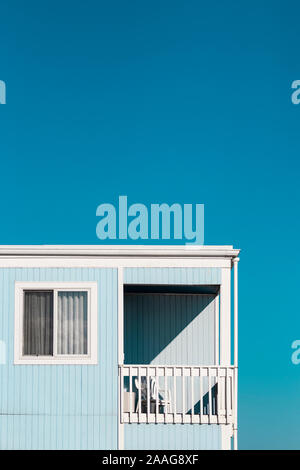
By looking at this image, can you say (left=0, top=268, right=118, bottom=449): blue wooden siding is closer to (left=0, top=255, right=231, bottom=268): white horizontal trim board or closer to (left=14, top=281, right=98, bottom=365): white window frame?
(left=14, top=281, right=98, bottom=365): white window frame

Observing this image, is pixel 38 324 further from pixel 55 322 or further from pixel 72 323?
pixel 72 323

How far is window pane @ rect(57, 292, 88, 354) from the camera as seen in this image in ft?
37.2

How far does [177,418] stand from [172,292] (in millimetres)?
3230

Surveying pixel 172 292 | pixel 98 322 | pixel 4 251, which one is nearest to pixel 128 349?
pixel 172 292

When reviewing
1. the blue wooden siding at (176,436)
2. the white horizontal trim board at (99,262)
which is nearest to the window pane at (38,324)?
the white horizontal trim board at (99,262)

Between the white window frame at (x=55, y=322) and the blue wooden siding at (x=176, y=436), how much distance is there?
1301 mm

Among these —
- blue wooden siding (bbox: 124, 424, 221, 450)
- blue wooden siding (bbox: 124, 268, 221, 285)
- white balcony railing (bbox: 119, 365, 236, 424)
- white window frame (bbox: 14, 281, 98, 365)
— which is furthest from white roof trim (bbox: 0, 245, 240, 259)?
blue wooden siding (bbox: 124, 424, 221, 450)

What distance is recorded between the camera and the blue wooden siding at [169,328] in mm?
14070

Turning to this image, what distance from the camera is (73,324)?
11.4 m

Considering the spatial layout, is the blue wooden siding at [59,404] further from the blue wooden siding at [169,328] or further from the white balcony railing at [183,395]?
the blue wooden siding at [169,328]

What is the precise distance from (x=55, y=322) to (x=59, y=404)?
1.25m

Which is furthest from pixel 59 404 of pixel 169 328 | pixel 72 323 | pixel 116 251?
pixel 169 328

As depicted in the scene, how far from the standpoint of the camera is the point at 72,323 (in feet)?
37.4
